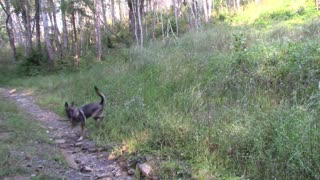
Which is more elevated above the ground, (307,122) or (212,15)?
(212,15)

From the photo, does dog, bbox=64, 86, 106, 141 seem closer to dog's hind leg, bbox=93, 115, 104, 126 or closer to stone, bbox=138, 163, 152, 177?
dog's hind leg, bbox=93, 115, 104, 126

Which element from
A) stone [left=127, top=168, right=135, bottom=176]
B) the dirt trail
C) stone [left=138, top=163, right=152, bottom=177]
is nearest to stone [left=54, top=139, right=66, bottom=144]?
the dirt trail

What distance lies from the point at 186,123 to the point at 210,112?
486 millimetres

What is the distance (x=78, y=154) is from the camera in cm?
610

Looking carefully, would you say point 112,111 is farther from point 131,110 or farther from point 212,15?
point 212,15

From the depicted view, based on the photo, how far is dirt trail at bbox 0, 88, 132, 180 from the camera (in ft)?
16.6

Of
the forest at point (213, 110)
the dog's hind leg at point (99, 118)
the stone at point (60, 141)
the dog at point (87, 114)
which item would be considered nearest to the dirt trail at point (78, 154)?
the stone at point (60, 141)

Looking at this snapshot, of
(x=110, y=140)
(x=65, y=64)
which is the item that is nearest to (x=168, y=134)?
(x=110, y=140)

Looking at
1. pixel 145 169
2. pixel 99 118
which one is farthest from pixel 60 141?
pixel 145 169

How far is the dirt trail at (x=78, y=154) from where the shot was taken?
16.6ft

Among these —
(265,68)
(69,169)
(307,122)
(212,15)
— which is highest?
(212,15)

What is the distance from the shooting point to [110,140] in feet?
21.1

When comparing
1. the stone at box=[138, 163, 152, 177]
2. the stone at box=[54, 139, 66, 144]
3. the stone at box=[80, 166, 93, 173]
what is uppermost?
the stone at box=[138, 163, 152, 177]

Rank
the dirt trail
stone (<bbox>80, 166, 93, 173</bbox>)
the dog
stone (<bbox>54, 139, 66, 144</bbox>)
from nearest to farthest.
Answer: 1. the dirt trail
2. stone (<bbox>80, 166, 93, 173</bbox>)
3. stone (<bbox>54, 139, 66, 144</bbox>)
4. the dog
